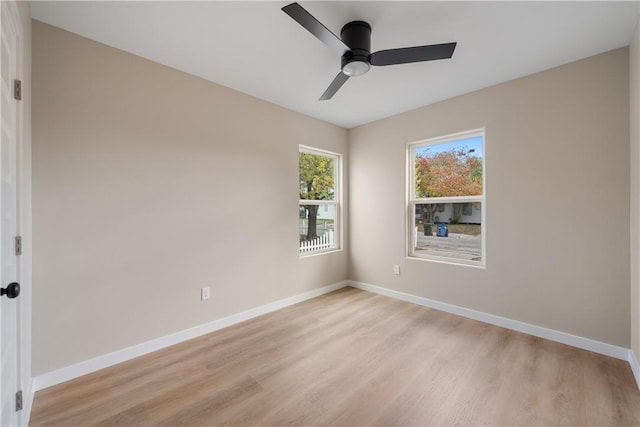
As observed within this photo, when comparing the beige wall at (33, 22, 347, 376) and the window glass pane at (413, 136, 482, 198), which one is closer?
the beige wall at (33, 22, 347, 376)

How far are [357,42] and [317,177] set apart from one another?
225cm

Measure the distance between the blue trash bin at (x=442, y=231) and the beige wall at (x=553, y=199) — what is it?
0.42m

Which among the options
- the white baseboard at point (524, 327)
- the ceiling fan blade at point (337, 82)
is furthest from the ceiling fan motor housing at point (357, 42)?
the white baseboard at point (524, 327)

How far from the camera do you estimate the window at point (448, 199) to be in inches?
123

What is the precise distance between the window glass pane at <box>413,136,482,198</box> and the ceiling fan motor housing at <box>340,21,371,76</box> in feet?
6.25

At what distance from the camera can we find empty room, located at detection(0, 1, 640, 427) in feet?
5.74

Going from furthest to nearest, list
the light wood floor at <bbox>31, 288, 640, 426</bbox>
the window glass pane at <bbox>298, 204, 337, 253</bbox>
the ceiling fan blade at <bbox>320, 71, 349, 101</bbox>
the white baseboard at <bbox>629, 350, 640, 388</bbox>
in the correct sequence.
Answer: the window glass pane at <bbox>298, 204, 337, 253</bbox>, the ceiling fan blade at <bbox>320, 71, 349, 101</bbox>, the white baseboard at <bbox>629, 350, 640, 388</bbox>, the light wood floor at <bbox>31, 288, 640, 426</bbox>

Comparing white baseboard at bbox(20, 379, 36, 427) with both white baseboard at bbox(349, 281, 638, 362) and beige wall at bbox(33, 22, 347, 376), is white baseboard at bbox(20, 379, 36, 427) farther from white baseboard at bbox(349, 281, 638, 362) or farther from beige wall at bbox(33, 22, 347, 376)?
white baseboard at bbox(349, 281, 638, 362)

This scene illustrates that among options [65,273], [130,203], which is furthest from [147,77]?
[65,273]

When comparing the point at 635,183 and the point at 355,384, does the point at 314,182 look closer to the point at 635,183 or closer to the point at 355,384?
the point at 355,384

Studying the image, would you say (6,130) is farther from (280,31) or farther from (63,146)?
(280,31)

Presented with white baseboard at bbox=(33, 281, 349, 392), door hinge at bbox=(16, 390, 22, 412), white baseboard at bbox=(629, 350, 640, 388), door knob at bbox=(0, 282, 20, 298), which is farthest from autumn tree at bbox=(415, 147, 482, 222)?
door hinge at bbox=(16, 390, 22, 412)

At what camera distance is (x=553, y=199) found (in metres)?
2.56

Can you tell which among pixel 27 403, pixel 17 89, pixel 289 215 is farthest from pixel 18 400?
pixel 289 215
